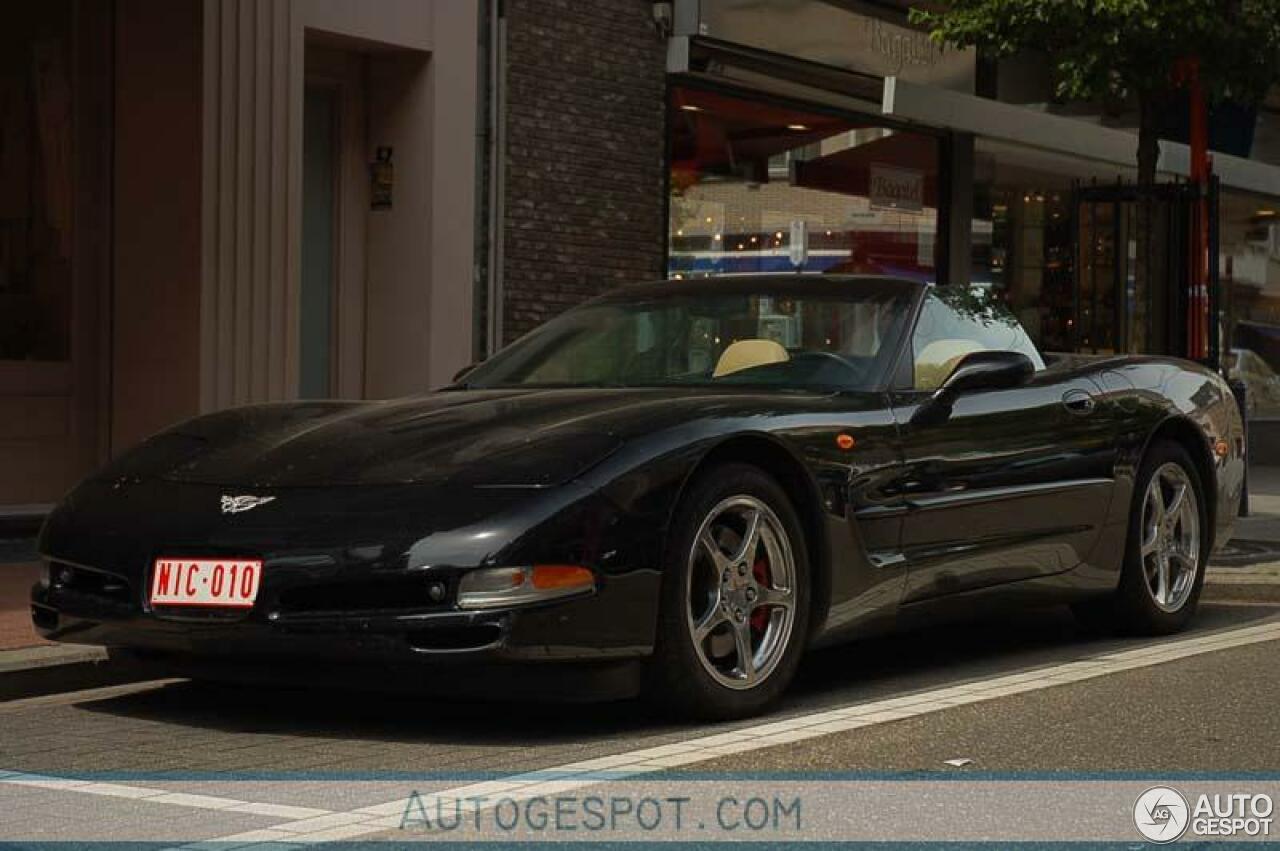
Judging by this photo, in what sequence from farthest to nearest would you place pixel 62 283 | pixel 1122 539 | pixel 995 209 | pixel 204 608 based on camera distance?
pixel 995 209 → pixel 62 283 → pixel 1122 539 → pixel 204 608

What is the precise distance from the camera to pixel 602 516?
5.75 meters

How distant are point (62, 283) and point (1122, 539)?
6401 millimetres

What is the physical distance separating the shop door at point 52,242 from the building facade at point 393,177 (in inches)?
0.5

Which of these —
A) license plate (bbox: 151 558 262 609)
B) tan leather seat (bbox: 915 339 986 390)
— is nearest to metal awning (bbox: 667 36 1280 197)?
tan leather seat (bbox: 915 339 986 390)

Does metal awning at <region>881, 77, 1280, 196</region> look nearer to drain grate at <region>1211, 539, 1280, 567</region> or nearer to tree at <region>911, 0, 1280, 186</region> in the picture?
tree at <region>911, 0, 1280, 186</region>

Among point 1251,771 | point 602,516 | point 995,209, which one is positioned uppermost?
point 995,209

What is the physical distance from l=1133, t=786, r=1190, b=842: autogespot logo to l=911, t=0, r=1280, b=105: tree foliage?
320 inches

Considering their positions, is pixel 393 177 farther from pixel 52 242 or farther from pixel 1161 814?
pixel 1161 814

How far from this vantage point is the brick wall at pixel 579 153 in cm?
1419

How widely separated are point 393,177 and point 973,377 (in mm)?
7016

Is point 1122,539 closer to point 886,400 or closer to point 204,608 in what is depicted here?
point 886,400

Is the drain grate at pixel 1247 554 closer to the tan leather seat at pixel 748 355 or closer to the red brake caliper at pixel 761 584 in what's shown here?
the tan leather seat at pixel 748 355

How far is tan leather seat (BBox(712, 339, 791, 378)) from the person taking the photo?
7117 mm

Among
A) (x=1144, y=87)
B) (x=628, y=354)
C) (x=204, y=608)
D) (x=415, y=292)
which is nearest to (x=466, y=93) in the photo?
(x=415, y=292)
